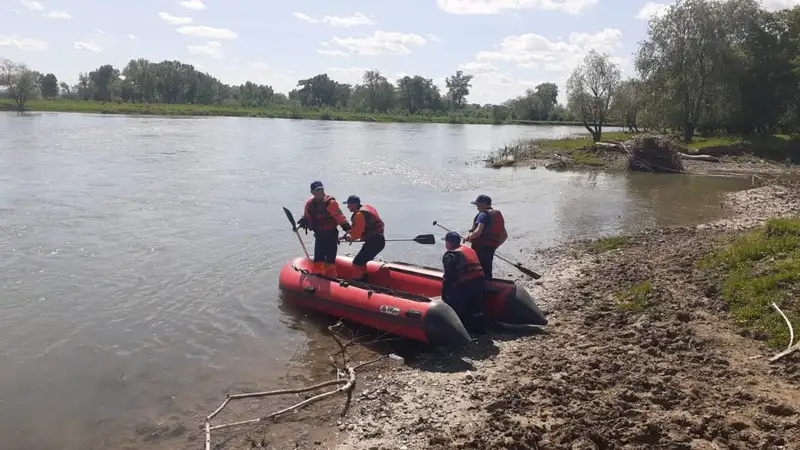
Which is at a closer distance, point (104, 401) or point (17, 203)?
point (104, 401)

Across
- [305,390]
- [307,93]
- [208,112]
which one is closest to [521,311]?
[305,390]

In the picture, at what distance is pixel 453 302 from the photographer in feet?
26.7

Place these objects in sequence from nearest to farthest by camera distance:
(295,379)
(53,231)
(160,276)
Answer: (295,379) → (160,276) → (53,231)

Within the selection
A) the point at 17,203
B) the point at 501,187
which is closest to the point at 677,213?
the point at 501,187

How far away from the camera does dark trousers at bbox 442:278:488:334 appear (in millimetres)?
8055

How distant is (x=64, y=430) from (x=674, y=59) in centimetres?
3522

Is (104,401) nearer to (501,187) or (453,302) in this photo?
(453,302)

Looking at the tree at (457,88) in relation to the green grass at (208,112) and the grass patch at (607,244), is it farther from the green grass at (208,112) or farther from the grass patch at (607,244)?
the grass patch at (607,244)

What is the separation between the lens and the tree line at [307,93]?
91.9 m

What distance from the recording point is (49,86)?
100375 mm

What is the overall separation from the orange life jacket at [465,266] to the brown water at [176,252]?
201 cm

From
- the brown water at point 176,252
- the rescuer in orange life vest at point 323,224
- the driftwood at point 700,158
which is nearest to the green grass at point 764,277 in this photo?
the brown water at point 176,252

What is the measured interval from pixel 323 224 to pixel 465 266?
2.62m

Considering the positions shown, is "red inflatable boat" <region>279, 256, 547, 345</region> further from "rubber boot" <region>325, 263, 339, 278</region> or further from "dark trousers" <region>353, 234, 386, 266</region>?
"dark trousers" <region>353, 234, 386, 266</region>
